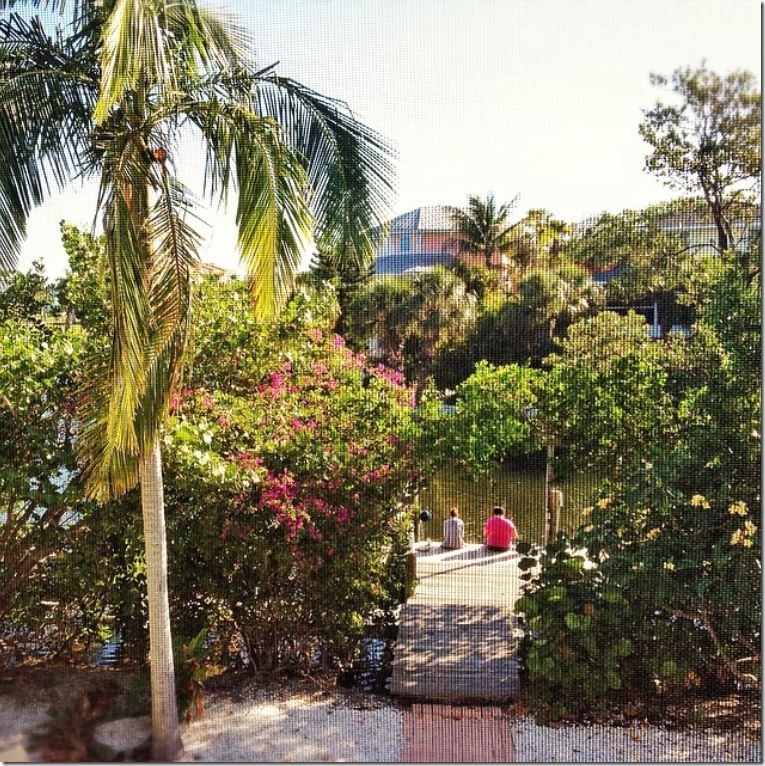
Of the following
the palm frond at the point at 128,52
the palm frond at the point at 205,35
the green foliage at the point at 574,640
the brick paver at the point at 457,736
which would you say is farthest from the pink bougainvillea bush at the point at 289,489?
the palm frond at the point at 128,52

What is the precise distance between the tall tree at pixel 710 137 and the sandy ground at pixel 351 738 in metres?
1.92

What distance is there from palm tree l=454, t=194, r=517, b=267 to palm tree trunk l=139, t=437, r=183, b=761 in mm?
1401

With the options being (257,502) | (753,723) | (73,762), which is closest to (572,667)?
(753,723)

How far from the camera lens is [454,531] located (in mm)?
3711

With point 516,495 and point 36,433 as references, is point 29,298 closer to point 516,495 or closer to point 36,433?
point 36,433

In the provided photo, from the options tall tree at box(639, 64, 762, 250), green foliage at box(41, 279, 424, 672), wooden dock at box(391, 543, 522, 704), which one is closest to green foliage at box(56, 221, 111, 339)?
green foliage at box(41, 279, 424, 672)

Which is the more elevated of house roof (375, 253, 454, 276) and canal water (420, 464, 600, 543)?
house roof (375, 253, 454, 276)

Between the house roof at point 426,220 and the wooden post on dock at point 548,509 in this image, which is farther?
the wooden post on dock at point 548,509

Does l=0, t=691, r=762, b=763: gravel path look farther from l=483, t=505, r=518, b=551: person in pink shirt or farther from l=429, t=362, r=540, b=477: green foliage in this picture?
l=429, t=362, r=540, b=477: green foliage

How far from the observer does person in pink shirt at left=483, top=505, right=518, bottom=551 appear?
3.53m

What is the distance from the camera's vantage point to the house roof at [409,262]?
3363 millimetres

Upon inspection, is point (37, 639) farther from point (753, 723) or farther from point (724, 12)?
point (724, 12)

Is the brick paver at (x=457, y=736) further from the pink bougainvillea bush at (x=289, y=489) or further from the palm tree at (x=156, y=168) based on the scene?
the palm tree at (x=156, y=168)

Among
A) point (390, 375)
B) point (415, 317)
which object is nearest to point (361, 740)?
point (390, 375)
